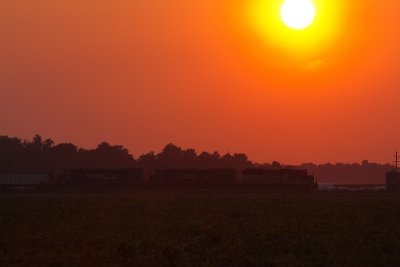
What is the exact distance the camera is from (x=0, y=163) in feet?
633

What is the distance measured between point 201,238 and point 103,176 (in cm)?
8410

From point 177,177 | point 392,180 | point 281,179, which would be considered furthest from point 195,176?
point 392,180

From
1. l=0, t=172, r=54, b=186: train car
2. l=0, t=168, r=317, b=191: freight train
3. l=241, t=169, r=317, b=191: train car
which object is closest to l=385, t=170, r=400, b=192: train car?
l=241, t=169, r=317, b=191: train car

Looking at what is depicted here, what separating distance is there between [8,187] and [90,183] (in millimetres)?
12741

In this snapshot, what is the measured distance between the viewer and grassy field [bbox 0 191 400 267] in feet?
87.0

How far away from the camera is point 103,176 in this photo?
115m

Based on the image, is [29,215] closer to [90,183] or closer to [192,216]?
[192,216]

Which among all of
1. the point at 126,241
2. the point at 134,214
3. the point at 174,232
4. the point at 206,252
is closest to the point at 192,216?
the point at 134,214

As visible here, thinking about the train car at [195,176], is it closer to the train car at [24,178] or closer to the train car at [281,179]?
the train car at [281,179]

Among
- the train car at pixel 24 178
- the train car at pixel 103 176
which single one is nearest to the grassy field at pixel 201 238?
the train car at pixel 103 176

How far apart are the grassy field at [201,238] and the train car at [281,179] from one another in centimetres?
5844

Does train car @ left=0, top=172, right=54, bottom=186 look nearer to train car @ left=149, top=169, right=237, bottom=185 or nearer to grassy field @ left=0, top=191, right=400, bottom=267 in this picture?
train car @ left=149, top=169, right=237, bottom=185

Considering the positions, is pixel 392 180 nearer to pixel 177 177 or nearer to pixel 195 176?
pixel 195 176

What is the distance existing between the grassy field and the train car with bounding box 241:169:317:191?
58.4m
